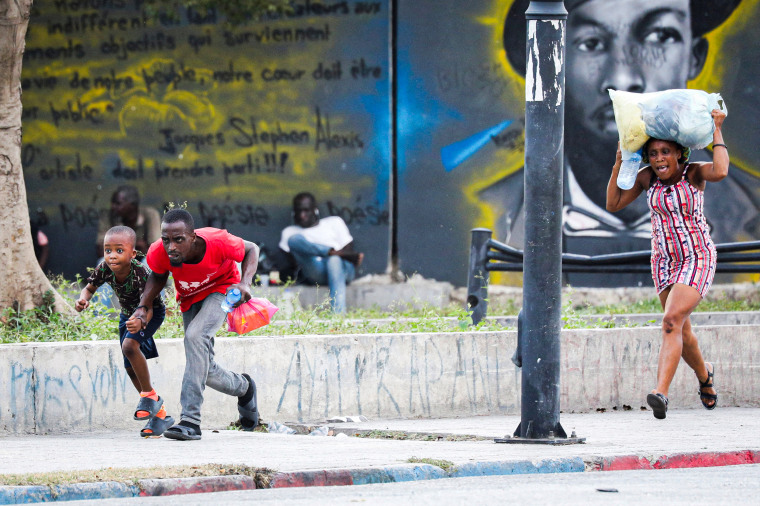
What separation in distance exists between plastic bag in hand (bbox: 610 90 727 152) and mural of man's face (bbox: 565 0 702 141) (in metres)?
6.70

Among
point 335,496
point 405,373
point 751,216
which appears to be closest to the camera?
point 335,496

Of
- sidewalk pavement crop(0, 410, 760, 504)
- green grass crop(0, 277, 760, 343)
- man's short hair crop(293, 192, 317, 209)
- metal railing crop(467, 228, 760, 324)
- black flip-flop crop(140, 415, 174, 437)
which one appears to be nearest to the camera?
sidewalk pavement crop(0, 410, 760, 504)

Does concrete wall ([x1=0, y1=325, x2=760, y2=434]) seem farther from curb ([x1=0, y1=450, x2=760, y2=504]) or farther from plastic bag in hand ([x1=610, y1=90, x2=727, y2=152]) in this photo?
curb ([x1=0, y1=450, x2=760, y2=504])

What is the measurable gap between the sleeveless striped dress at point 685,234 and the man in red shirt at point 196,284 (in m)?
2.56

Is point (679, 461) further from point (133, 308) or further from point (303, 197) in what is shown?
point (303, 197)

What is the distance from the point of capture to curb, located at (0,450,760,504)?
559 cm

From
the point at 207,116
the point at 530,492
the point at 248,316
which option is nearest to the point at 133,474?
the point at 248,316

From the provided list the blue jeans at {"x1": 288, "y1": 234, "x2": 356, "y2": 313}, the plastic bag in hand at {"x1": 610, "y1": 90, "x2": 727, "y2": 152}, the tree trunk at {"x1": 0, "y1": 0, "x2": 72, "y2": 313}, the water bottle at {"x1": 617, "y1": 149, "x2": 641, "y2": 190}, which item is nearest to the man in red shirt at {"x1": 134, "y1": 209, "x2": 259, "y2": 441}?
the tree trunk at {"x1": 0, "y1": 0, "x2": 72, "y2": 313}

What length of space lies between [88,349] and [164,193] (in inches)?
262

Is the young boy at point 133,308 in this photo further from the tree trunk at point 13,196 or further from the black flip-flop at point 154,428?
the tree trunk at point 13,196

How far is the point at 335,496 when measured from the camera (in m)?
5.59

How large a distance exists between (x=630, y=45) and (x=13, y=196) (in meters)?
7.76

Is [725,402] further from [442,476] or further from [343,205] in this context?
[343,205]

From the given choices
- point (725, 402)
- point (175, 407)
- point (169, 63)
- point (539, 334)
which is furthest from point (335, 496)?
point (169, 63)
